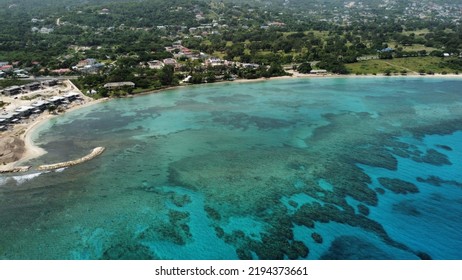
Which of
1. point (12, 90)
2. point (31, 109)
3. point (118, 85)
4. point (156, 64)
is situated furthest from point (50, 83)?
point (156, 64)

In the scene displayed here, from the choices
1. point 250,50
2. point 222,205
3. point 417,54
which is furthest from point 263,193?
point 417,54

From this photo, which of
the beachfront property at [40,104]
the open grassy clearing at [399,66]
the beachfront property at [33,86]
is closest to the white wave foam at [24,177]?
the beachfront property at [40,104]

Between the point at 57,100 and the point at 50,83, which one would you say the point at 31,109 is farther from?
the point at 50,83

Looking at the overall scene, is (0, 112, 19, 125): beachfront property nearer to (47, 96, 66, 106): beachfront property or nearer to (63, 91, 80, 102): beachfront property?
(47, 96, 66, 106): beachfront property

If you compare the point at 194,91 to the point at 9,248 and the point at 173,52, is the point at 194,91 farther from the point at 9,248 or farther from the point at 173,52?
the point at 9,248

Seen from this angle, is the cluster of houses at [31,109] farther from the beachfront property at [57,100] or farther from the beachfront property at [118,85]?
the beachfront property at [118,85]
